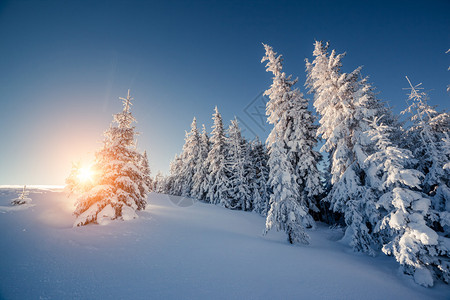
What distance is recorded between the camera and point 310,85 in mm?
17719

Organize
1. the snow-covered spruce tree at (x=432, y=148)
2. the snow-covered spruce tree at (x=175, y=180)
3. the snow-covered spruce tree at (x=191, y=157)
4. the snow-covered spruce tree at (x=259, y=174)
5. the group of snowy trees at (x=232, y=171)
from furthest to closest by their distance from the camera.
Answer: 1. the snow-covered spruce tree at (x=175, y=180)
2. the snow-covered spruce tree at (x=191, y=157)
3. the group of snowy trees at (x=232, y=171)
4. the snow-covered spruce tree at (x=259, y=174)
5. the snow-covered spruce tree at (x=432, y=148)

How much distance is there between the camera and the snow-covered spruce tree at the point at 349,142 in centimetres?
1135

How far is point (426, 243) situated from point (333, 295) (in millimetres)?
4880

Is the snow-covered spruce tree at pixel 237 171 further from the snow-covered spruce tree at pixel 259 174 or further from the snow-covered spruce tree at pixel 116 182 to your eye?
the snow-covered spruce tree at pixel 116 182

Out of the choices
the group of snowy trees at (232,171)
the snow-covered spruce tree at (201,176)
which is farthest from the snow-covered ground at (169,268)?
the snow-covered spruce tree at (201,176)

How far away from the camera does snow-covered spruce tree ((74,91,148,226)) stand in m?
11.3

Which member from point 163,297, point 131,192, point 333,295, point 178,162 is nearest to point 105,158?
point 131,192

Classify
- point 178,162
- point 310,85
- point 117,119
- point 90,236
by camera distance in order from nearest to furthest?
point 90,236 < point 117,119 < point 310,85 < point 178,162

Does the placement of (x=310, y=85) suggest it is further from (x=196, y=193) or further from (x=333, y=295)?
(x=196, y=193)

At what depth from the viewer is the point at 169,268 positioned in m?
6.67

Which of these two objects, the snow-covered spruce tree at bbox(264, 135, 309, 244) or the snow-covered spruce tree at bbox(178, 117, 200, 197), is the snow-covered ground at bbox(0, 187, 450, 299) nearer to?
the snow-covered spruce tree at bbox(264, 135, 309, 244)

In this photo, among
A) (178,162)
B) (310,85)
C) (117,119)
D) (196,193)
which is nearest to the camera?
(117,119)

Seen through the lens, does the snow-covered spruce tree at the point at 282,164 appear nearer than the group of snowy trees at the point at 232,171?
Yes

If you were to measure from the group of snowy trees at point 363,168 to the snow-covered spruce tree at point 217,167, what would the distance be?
18.0 ft
